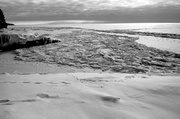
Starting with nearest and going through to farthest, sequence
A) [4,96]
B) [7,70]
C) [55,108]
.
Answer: [55,108] → [4,96] → [7,70]

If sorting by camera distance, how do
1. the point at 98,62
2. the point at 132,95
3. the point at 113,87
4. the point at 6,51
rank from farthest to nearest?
the point at 6,51 < the point at 98,62 < the point at 113,87 < the point at 132,95

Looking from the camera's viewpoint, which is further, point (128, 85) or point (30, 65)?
point (30, 65)

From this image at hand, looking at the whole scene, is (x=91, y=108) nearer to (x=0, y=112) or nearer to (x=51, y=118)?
(x=51, y=118)

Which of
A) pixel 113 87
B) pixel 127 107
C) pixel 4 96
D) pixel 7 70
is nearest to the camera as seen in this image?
pixel 127 107

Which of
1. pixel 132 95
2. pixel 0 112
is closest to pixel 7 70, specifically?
pixel 0 112

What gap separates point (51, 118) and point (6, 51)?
5.48m

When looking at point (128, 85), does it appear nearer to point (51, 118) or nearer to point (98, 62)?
point (51, 118)

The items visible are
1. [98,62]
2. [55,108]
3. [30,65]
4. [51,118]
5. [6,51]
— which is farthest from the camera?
[6,51]

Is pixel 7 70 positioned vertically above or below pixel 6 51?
below

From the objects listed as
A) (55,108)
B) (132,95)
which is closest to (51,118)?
(55,108)

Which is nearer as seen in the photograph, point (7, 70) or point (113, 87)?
point (113, 87)

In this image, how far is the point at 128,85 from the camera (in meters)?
2.31

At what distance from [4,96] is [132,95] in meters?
1.83

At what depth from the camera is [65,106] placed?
4.99 feet
